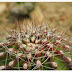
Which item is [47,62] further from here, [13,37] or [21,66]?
[13,37]

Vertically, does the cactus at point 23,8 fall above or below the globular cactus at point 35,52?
above

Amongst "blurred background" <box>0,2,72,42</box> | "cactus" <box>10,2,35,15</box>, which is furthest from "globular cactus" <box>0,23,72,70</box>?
"cactus" <box>10,2,35,15</box>

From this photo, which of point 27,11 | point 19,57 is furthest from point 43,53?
point 27,11

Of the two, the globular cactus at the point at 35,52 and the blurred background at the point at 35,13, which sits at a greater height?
the blurred background at the point at 35,13

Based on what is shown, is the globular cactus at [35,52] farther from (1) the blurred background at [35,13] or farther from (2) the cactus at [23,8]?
(2) the cactus at [23,8]

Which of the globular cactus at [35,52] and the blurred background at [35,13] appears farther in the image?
the blurred background at [35,13]

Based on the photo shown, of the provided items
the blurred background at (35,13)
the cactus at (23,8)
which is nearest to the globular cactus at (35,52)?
the blurred background at (35,13)

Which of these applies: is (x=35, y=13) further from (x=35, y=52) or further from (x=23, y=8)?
(x=35, y=52)

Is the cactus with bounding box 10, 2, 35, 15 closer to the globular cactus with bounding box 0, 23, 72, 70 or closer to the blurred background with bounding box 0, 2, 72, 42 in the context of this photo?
the blurred background with bounding box 0, 2, 72, 42

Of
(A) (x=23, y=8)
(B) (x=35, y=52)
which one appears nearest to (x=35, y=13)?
(A) (x=23, y=8)
